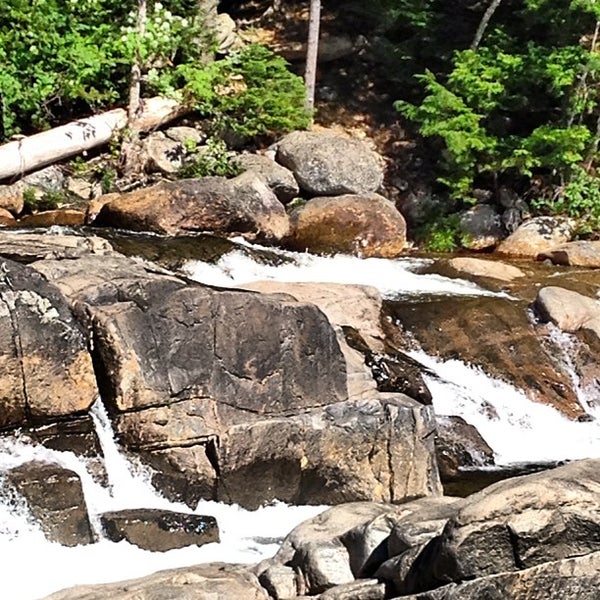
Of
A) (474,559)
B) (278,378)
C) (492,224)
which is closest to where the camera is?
(474,559)

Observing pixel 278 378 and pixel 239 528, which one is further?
pixel 278 378

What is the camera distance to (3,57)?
51.8 ft

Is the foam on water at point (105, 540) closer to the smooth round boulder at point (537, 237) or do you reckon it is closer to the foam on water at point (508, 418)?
the foam on water at point (508, 418)

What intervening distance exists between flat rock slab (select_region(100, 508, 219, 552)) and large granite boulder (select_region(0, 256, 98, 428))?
1025 millimetres

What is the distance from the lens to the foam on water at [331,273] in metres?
12.6

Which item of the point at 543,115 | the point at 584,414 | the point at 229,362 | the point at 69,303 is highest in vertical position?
the point at 543,115

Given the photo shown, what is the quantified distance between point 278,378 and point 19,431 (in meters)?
2.40

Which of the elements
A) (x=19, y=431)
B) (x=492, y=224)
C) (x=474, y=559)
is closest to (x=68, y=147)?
(x=492, y=224)

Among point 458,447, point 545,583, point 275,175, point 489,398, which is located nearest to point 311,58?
point 275,175

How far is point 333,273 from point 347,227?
5.50 feet

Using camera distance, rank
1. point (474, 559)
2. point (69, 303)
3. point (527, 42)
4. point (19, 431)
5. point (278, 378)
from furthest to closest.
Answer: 1. point (527, 42)
2. point (278, 378)
3. point (69, 303)
4. point (19, 431)
5. point (474, 559)

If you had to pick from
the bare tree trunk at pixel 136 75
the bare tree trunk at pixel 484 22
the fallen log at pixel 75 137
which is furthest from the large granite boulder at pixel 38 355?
the bare tree trunk at pixel 484 22

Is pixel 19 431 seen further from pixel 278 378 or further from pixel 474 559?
pixel 474 559

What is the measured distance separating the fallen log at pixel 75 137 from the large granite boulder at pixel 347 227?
3505 millimetres
